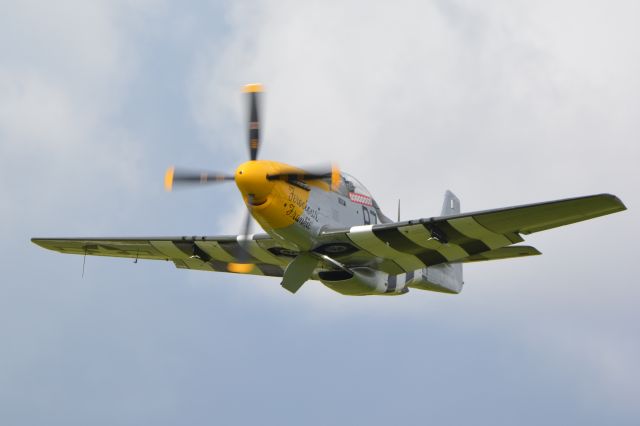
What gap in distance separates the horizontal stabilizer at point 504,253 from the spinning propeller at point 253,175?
4423 mm

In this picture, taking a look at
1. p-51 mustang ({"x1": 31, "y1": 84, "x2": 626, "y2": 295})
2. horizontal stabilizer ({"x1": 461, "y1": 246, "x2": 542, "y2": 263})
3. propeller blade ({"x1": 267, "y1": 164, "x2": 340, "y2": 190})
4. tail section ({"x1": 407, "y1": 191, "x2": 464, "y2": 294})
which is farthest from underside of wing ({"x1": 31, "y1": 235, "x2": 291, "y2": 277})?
horizontal stabilizer ({"x1": 461, "y1": 246, "x2": 542, "y2": 263})

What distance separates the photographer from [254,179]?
60.9ft

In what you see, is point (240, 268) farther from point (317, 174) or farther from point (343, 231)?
point (317, 174)

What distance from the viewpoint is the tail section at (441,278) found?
23953 mm

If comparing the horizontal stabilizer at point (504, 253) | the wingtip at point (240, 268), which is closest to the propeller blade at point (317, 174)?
the horizontal stabilizer at point (504, 253)

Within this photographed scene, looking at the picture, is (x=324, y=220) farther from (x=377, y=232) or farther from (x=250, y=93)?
(x=250, y=93)

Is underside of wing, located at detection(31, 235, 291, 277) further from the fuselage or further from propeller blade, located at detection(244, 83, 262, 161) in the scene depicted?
propeller blade, located at detection(244, 83, 262, 161)

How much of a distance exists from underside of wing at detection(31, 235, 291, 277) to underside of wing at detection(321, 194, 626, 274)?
207 cm

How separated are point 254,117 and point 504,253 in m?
6.92

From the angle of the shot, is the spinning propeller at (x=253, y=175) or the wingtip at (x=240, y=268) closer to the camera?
the spinning propeller at (x=253, y=175)

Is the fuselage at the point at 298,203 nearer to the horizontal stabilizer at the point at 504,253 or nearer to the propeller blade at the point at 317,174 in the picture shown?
the propeller blade at the point at 317,174

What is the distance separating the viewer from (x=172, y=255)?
81.2 feet

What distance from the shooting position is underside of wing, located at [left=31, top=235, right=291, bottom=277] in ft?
73.9

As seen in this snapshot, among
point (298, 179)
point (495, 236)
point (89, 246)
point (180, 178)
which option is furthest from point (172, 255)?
point (495, 236)
